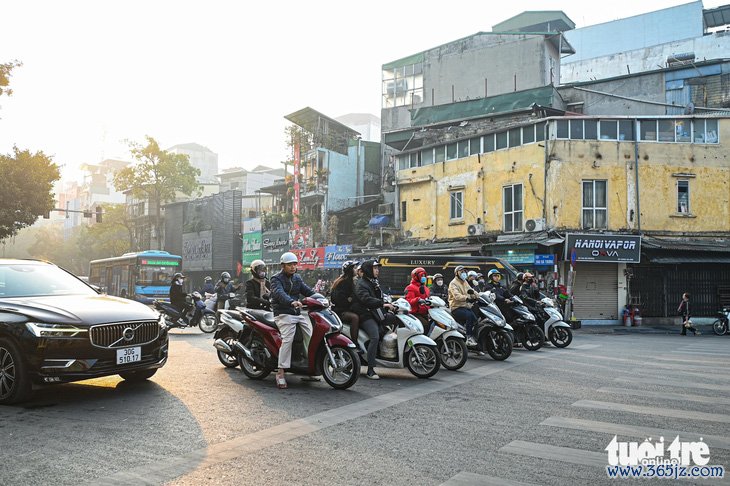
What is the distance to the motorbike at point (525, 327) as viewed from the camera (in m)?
12.4

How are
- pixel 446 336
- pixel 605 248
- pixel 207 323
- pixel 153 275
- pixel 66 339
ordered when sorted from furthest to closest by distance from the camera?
pixel 153 275, pixel 605 248, pixel 207 323, pixel 446 336, pixel 66 339

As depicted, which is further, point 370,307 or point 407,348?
point 407,348

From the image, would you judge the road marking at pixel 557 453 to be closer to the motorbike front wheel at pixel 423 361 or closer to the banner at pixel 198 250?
the motorbike front wheel at pixel 423 361

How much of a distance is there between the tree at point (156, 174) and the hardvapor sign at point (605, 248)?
37.1 m

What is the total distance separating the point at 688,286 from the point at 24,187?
28.4 m

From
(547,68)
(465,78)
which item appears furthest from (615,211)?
(465,78)

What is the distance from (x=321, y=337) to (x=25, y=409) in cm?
337

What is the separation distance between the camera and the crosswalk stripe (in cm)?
695

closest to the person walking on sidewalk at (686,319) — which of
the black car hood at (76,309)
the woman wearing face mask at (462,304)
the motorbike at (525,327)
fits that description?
the motorbike at (525,327)

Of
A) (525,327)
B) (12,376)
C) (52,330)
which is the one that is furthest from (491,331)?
(12,376)

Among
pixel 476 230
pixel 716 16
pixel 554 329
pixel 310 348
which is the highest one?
pixel 716 16

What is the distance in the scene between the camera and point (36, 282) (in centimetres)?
739

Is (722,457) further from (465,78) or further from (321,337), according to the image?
(465,78)

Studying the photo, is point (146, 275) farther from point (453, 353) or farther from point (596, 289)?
point (453, 353)
